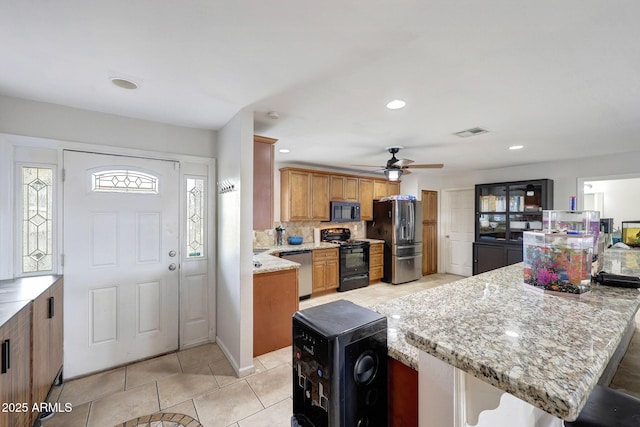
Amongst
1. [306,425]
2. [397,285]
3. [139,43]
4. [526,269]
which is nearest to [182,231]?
[139,43]

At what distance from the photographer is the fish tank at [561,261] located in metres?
1.24

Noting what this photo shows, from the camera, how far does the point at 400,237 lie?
5422 mm

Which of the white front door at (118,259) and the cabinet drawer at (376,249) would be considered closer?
the white front door at (118,259)

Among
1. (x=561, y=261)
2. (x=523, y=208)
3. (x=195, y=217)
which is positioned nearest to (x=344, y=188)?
(x=195, y=217)

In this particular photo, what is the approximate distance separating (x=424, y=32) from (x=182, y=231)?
269 cm

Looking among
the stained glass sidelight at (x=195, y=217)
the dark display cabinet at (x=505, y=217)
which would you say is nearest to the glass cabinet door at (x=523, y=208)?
the dark display cabinet at (x=505, y=217)

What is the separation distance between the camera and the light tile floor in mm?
1946

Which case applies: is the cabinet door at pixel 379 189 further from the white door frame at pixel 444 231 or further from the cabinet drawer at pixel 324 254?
the cabinet drawer at pixel 324 254

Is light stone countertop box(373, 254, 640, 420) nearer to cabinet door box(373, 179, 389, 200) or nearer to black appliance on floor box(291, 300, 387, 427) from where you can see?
black appliance on floor box(291, 300, 387, 427)

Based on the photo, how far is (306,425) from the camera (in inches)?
46.7

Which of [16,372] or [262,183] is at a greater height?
[262,183]

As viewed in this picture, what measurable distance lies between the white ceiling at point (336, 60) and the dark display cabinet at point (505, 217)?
206cm

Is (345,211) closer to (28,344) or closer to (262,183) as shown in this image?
(262,183)

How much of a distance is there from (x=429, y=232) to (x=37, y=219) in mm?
6335
